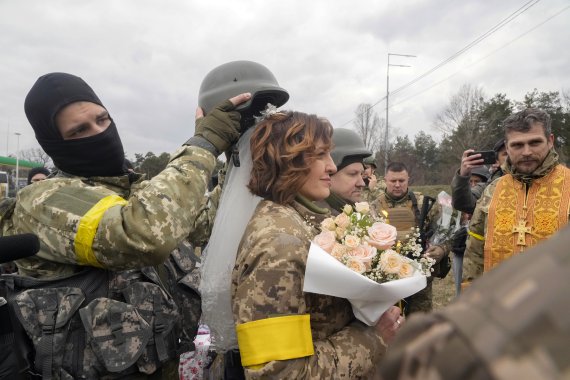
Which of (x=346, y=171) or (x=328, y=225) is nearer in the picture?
(x=328, y=225)

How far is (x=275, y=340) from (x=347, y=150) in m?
→ 2.97

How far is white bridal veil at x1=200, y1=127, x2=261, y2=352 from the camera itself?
2238 millimetres

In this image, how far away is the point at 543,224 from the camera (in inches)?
137

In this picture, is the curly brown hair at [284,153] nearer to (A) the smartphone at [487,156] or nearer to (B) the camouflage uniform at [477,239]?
(B) the camouflage uniform at [477,239]

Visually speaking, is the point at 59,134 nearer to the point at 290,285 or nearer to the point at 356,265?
the point at 290,285

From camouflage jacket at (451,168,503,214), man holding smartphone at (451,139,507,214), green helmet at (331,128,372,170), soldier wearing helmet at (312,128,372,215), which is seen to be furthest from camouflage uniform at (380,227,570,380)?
camouflage jacket at (451,168,503,214)

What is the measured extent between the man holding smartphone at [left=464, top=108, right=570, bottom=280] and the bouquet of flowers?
1.91 metres

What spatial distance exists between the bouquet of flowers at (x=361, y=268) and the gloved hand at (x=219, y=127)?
0.73 meters

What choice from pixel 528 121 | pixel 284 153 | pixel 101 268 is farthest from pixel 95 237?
pixel 528 121

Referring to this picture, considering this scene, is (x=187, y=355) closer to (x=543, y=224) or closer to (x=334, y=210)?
(x=334, y=210)

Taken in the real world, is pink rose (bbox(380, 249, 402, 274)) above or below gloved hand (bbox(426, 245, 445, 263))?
above

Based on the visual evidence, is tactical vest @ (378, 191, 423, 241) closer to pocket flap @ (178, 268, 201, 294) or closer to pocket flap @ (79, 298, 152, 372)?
pocket flap @ (178, 268, 201, 294)

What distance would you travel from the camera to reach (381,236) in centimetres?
207

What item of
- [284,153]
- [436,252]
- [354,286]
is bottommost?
[436,252]
